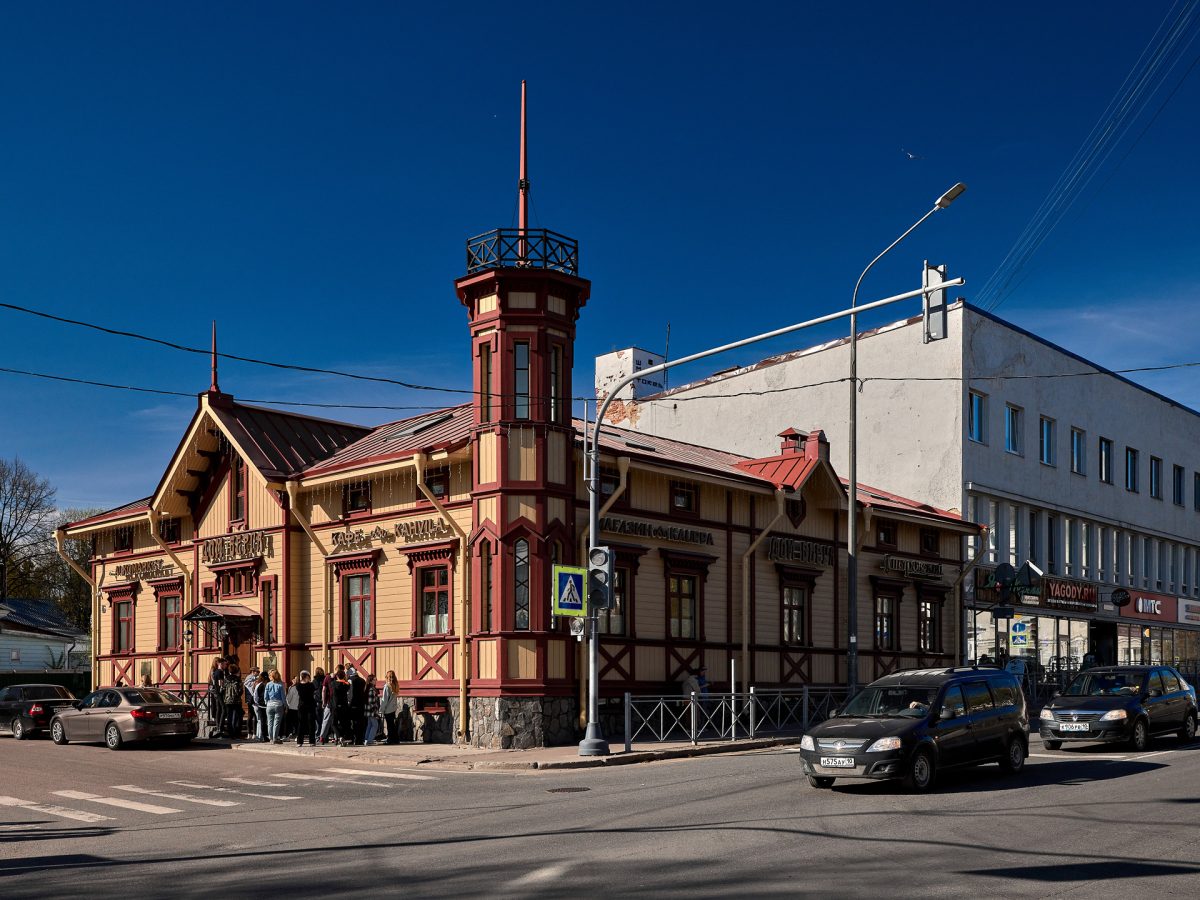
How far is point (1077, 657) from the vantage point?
46.2 m

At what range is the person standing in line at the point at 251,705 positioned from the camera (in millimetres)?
28391

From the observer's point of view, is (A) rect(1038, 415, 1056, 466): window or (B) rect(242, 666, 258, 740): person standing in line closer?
(B) rect(242, 666, 258, 740): person standing in line

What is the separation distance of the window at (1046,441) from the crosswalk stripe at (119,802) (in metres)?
34.6

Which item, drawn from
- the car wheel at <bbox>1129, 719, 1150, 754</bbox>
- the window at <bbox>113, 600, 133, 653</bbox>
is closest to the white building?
the car wheel at <bbox>1129, 719, 1150, 754</bbox>

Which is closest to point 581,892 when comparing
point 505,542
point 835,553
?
point 505,542

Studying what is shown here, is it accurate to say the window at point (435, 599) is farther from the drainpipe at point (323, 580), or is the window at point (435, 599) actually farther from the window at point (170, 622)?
the window at point (170, 622)

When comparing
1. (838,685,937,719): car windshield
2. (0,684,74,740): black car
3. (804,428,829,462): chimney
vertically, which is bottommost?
(0,684,74,740): black car

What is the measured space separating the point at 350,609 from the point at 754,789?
1507 centimetres

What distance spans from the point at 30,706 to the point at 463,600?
14.0 metres

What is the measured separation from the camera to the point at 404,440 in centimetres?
3091

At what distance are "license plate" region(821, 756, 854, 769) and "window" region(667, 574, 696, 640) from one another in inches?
490

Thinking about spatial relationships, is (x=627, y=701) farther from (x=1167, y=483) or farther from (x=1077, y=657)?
(x=1167, y=483)

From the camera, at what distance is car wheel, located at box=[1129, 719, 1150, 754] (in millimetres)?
21391

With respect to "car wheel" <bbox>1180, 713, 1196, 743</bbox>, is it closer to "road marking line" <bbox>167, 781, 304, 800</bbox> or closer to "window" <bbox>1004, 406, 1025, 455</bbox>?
"road marking line" <bbox>167, 781, 304, 800</bbox>
